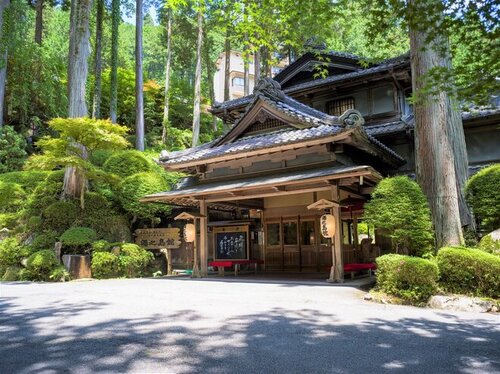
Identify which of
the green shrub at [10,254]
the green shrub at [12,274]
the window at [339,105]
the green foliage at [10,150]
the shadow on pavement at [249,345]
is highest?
the window at [339,105]

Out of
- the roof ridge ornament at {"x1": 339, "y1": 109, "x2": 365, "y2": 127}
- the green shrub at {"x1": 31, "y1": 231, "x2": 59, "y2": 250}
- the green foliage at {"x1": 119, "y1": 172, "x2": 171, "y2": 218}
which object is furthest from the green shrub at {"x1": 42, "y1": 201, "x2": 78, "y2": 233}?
the roof ridge ornament at {"x1": 339, "y1": 109, "x2": 365, "y2": 127}

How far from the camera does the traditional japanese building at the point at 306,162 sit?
1135 centimetres

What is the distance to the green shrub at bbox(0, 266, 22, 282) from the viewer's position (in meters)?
13.3

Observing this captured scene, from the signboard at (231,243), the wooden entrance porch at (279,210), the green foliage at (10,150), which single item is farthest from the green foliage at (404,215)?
the green foliage at (10,150)

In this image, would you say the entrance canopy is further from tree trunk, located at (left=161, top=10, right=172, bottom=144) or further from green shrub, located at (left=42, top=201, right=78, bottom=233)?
tree trunk, located at (left=161, top=10, right=172, bottom=144)

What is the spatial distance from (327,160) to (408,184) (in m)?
3.18

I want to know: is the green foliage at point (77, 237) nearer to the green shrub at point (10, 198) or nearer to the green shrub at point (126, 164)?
Answer: the green shrub at point (126, 164)

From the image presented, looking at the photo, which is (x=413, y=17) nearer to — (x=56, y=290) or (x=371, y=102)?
(x=56, y=290)

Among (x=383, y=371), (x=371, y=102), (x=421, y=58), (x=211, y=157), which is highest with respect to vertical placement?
(x=371, y=102)

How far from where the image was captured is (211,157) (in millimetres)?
13031

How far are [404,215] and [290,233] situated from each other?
7.71 meters

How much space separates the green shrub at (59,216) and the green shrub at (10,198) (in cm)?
258

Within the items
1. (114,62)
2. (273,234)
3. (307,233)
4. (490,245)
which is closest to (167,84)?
(114,62)

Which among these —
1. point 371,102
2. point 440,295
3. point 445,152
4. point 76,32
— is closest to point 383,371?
point 440,295
